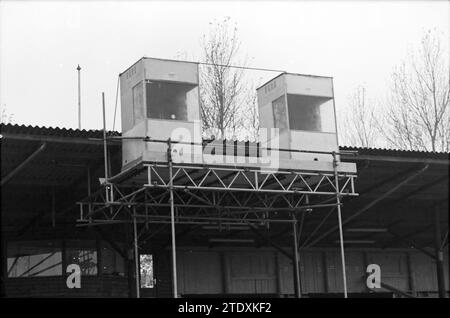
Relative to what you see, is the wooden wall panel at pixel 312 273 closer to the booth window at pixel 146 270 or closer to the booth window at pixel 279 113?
the booth window at pixel 146 270

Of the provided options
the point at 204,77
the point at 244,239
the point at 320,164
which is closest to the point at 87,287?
the point at 244,239

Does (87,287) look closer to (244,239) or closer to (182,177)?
(244,239)

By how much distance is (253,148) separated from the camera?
1783 cm

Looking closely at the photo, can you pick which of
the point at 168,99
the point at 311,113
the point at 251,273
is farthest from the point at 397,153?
the point at 251,273

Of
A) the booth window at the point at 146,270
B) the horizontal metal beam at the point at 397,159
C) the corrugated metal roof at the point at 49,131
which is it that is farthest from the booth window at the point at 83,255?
the horizontal metal beam at the point at 397,159

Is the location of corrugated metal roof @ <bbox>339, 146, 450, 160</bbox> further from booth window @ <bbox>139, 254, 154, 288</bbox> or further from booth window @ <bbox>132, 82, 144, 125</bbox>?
booth window @ <bbox>139, 254, 154, 288</bbox>

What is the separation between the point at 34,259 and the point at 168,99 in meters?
9.11

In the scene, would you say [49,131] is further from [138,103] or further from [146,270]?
[146,270]

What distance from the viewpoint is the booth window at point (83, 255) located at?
79.9 ft

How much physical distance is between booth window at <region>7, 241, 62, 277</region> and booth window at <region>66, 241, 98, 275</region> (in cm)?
33

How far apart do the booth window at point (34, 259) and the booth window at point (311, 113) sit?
9.43m

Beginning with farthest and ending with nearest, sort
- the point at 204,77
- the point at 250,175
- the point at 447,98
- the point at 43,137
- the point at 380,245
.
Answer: the point at 204,77 < the point at 380,245 < the point at 447,98 < the point at 250,175 < the point at 43,137

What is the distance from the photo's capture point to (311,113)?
62.7ft

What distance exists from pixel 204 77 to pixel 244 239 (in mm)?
8302
